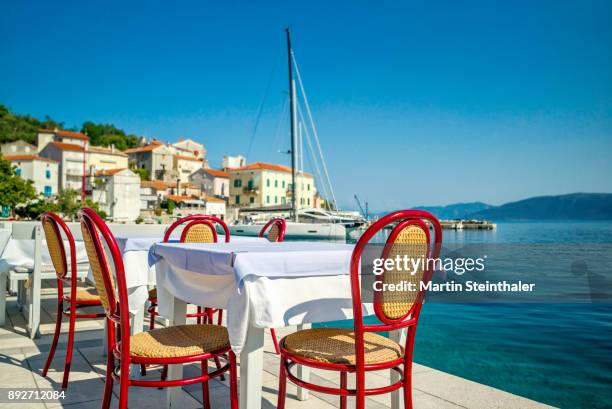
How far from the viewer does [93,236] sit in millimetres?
1585

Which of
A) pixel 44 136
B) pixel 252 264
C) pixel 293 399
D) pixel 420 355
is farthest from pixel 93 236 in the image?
pixel 44 136

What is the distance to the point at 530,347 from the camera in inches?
188

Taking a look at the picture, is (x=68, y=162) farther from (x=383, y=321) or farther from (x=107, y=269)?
(x=383, y=321)

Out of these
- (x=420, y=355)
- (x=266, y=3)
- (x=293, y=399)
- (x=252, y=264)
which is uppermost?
(x=266, y=3)

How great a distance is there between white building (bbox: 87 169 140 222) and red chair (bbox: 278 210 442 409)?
1983 inches

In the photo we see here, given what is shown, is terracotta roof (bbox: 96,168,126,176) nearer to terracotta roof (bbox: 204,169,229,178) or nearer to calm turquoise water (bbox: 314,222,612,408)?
terracotta roof (bbox: 204,169,229,178)

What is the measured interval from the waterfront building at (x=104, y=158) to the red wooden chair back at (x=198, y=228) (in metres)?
55.6

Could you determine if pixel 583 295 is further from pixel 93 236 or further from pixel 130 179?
pixel 130 179

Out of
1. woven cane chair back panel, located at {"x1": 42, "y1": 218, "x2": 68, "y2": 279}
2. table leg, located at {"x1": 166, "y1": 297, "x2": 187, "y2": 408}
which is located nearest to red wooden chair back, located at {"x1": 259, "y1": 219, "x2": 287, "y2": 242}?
table leg, located at {"x1": 166, "y1": 297, "x2": 187, "y2": 408}

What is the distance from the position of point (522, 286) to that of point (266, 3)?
39.0 meters

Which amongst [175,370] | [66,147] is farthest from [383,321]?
[66,147]

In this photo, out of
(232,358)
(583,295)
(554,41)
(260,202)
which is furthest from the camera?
(554,41)

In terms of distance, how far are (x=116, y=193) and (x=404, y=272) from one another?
169 feet

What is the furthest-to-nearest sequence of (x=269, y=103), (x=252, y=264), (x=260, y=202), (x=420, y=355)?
(x=260, y=202) → (x=269, y=103) → (x=420, y=355) → (x=252, y=264)
